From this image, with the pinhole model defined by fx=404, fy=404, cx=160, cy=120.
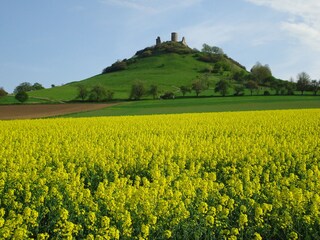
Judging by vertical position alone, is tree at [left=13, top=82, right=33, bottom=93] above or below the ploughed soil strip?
above

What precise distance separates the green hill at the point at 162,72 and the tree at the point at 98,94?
58.0ft

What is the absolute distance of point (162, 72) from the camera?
6304 inches

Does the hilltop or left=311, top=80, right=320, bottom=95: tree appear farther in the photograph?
the hilltop

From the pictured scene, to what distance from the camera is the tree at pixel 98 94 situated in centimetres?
9284

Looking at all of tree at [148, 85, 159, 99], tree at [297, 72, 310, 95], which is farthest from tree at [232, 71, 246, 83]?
tree at [148, 85, 159, 99]

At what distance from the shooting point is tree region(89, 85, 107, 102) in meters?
92.8

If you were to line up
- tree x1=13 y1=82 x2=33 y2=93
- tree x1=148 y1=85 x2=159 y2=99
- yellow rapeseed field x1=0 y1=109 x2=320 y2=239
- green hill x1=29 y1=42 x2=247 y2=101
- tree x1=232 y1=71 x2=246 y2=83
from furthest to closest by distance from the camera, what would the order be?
tree x1=13 y1=82 x2=33 y2=93 < tree x1=232 y1=71 x2=246 y2=83 < green hill x1=29 y1=42 x2=247 y2=101 < tree x1=148 y1=85 x2=159 y2=99 < yellow rapeseed field x1=0 y1=109 x2=320 y2=239

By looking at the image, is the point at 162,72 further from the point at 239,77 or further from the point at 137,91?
the point at 137,91

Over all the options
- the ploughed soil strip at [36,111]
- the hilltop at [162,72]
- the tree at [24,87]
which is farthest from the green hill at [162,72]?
the ploughed soil strip at [36,111]

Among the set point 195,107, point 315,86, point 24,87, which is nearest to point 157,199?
point 195,107

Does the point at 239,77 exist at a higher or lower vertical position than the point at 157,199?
higher

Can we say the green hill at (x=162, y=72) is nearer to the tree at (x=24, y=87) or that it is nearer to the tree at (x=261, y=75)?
the tree at (x=261, y=75)

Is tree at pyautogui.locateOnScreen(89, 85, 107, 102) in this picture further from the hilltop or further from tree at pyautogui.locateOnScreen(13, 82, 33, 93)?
tree at pyautogui.locateOnScreen(13, 82, 33, 93)

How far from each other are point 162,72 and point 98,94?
6961cm
